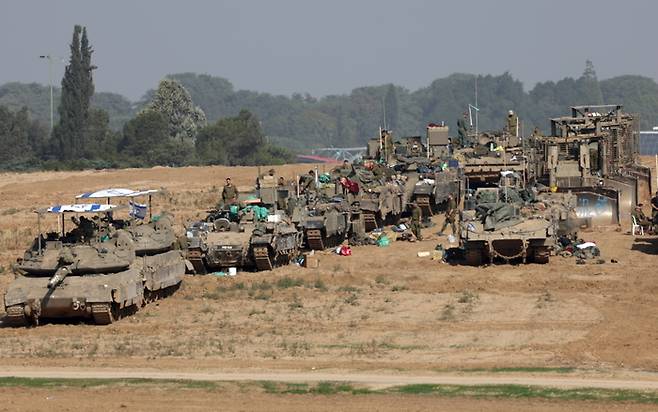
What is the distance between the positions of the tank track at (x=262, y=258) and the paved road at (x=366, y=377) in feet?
34.8

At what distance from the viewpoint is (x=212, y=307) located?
2647cm

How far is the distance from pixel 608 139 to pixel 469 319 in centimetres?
2446

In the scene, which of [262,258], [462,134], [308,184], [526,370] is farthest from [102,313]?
[462,134]

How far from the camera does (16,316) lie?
2403 centimetres

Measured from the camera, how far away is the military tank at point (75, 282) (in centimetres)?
2384

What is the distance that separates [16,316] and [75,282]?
1.13 meters

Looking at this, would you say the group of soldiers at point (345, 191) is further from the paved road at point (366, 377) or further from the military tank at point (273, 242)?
the paved road at point (366, 377)

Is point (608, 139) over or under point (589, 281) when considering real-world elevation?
over

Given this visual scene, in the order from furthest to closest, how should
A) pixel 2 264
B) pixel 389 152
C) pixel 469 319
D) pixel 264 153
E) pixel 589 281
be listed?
pixel 264 153
pixel 389 152
pixel 2 264
pixel 589 281
pixel 469 319

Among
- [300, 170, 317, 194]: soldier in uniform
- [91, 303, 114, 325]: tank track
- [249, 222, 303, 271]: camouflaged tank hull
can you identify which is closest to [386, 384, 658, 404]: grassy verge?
[91, 303, 114, 325]: tank track

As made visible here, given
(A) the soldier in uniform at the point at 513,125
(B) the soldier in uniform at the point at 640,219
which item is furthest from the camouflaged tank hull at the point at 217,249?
(A) the soldier in uniform at the point at 513,125

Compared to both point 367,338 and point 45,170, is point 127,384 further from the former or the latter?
point 45,170

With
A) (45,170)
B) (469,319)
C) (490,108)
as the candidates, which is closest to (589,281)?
(469,319)

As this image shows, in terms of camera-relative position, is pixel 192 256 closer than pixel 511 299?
No
